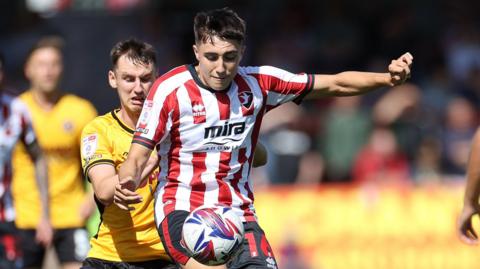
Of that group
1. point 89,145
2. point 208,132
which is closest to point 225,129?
point 208,132

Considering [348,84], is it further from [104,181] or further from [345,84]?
[104,181]

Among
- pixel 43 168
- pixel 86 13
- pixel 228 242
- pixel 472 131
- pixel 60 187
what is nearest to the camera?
pixel 228 242

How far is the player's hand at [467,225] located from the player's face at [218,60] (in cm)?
206

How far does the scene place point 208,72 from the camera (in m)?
6.61

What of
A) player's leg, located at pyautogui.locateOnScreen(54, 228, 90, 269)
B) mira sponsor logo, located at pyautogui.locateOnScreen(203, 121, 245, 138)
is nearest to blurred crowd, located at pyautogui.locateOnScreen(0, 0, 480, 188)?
player's leg, located at pyautogui.locateOnScreen(54, 228, 90, 269)

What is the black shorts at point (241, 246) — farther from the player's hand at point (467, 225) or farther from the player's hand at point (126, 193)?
the player's hand at point (467, 225)

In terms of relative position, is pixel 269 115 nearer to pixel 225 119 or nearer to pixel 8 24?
pixel 8 24

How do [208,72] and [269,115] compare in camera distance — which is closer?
[208,72]

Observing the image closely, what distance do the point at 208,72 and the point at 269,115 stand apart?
27.2 feet

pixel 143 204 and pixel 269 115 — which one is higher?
pixel 269 115

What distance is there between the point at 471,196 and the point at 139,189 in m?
2.24

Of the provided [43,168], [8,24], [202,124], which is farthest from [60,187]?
[8,24]

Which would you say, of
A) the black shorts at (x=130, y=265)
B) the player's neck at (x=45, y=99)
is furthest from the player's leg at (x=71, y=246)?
the black shorts at (x=130, y=265)

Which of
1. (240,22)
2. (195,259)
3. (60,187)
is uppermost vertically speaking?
(240,22)
